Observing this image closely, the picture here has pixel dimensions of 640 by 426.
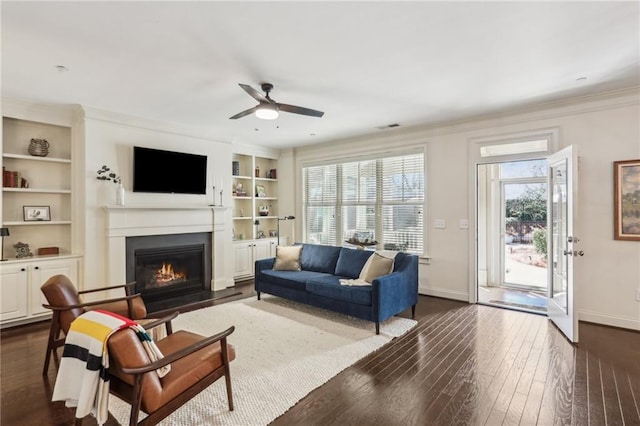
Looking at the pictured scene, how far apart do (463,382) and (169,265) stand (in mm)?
4441

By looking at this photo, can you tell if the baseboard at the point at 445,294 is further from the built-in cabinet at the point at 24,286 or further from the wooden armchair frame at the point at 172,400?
the built-in cabinet at the point at 24,286

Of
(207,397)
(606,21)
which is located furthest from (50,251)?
(606,21)

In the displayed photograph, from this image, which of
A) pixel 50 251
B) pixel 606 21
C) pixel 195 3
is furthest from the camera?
pixel 50 251

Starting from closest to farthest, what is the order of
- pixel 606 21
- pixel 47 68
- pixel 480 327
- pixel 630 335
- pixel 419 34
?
pixel 606 21, pixel 419 34, pixel 47 68, pixel 630 335, pixel 480 327

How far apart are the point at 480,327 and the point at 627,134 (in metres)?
2.77

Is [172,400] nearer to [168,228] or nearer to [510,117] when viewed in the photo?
[168,228]

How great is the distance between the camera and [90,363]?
168 centimetres

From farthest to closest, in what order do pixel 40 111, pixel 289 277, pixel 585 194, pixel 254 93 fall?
pixel 289 277 < pixel 40 111 < pixel 585 194 < pixel 254 93

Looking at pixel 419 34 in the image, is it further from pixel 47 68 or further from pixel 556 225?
pixel 47 68

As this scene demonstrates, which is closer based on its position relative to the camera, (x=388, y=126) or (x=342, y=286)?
(x=342, y=286)

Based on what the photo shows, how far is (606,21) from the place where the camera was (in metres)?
2.33

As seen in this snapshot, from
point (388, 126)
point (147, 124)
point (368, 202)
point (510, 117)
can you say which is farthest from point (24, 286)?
point (510, 117)

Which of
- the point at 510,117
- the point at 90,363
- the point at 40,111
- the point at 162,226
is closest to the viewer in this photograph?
the point at 90,363

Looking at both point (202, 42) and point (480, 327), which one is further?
point (480, 327)
